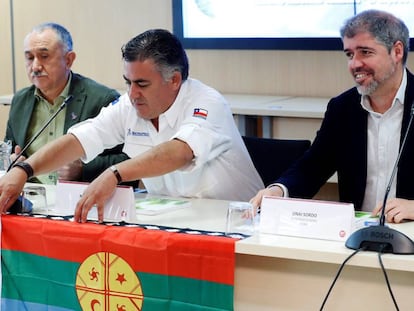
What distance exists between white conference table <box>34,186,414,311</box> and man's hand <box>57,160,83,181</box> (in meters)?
1.09

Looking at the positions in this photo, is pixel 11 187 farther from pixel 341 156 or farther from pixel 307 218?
pixel 341 156

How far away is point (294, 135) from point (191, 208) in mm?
1661

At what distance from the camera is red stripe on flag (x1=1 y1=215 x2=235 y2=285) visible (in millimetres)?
2424

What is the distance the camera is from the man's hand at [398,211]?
2.57 metres

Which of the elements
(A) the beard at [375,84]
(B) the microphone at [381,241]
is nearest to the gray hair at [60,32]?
(A) the beard at [375,84]

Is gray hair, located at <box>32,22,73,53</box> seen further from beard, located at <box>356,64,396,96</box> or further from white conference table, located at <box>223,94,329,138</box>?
beard, located at <box>356,64,396,96</box>

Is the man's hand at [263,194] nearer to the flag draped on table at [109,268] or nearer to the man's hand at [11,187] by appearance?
the flag draped on table at [109,268]

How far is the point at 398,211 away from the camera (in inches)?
101

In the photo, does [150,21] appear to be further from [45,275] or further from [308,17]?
[45,275]

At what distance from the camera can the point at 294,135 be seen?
14.7 feet

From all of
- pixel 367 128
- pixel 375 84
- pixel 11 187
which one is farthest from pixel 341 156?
pixel 11 187

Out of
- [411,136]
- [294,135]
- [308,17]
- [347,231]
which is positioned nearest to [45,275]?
[347,231]

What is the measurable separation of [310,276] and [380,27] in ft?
3.08

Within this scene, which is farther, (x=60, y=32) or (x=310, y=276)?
(x=60, y=32)
